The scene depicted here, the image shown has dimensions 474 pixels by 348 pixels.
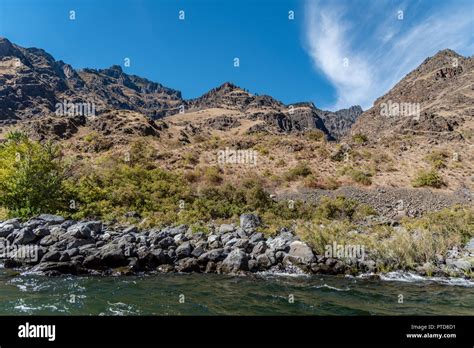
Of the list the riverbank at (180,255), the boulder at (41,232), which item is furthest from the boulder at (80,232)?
the boulder at (41,232)

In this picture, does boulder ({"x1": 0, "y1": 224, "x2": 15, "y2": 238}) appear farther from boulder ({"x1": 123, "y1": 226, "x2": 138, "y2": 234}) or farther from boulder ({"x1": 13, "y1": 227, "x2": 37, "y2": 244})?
boulder ({"x1": 123, "y1": 226, "x2": 138, "y2": 234})

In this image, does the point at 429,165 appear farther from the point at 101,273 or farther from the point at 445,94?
the point at 445,94

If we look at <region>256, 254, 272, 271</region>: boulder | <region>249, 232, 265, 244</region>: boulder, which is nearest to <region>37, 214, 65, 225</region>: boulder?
<region>249, 232, 265, 244</region>: boulder

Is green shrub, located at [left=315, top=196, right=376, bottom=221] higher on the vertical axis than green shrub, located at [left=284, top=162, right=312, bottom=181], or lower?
lower

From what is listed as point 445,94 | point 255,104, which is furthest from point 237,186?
point 255,104

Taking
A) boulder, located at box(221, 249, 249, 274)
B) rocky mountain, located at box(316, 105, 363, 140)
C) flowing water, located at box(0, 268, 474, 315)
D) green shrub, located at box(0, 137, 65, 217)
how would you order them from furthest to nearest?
rocky mountain, located at box(316, 105, 363, 140) → green shrub, located at box(0, 137, 65, 217) → boulder, located at box(221, 249, 249, 274) → flowing water, located at box(0, 268, 474, 315)

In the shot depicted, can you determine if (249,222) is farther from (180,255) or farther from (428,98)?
(428,98)

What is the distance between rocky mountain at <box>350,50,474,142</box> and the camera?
7050 centimetres

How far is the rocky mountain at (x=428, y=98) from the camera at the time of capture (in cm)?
7050

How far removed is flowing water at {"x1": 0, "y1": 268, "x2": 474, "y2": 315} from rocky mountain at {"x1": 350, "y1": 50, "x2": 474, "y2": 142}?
174 feet

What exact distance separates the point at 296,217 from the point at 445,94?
275ft

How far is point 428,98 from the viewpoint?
90750 millimetres

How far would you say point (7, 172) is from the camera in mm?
20875
